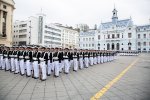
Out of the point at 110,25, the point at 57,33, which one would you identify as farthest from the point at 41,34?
the point at 110,25

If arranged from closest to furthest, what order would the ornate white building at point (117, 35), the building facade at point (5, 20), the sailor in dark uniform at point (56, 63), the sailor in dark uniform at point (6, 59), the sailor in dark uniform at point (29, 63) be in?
the sailor in dark uniform at point (29, 63) → the sailor in dark uniform at point (56, 63) → the sailor in dark uniform at point (6, 59) → the building facade at point (5, 20) → the ornate white building at point (117, 35)

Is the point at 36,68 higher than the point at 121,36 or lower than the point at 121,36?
lower

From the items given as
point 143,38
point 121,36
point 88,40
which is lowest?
point 143,38

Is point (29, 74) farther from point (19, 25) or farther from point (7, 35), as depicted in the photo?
point (19, 25)

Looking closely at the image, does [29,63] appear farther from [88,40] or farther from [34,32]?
[88,40]

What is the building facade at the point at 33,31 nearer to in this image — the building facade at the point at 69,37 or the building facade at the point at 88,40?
the building facade at the point at 69,37

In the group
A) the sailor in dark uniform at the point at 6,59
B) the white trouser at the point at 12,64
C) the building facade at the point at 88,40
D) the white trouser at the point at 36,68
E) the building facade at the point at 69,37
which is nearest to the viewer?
the white trouser at the point at 36,68

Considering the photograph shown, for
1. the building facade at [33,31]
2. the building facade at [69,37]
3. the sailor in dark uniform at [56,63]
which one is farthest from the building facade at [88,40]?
the sailor in dark uniform at [56,63]

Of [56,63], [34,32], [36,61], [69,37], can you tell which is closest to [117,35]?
[69,37]

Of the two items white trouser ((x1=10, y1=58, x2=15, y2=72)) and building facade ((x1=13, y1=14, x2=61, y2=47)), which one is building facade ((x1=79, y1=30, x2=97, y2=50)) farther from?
white trouser ((x1=10, y1=58, x2=15, y2=72))

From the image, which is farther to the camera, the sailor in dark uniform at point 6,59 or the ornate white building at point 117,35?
the ornate white building at point 117,35

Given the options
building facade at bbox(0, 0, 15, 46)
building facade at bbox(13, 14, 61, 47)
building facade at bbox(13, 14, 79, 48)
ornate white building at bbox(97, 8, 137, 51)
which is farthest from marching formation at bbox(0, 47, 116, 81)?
ornate white building at bbox(97, 8, 137, 51)

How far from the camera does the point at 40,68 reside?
8.58 metres

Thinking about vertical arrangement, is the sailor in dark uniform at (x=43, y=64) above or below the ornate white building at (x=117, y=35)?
below
